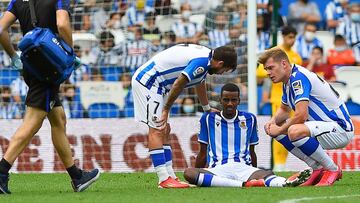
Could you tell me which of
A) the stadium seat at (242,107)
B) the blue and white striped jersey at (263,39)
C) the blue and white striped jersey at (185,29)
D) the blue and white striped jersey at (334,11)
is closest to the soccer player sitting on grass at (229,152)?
the stadium seat at (242,107)

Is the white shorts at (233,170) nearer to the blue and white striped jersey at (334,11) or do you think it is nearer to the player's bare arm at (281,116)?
the player's bare arm at (281,116)

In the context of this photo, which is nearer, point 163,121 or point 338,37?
point 163,121

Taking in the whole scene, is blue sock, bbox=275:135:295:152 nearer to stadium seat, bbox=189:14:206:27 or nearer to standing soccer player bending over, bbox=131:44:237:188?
standing soccer player bending over, bbox=131:44:237:188

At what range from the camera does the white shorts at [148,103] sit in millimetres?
10008

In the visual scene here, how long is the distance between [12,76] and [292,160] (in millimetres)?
4980

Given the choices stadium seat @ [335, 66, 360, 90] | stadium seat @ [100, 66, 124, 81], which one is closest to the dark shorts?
stadium seat @ [100, 66, 124, 81]

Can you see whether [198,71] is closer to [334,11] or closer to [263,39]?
[263,39]

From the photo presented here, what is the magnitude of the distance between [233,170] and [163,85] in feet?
3.50

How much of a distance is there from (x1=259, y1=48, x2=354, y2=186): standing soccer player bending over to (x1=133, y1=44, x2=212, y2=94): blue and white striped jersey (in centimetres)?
60

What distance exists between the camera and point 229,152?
10.3 meters

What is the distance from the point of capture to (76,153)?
14227 mm

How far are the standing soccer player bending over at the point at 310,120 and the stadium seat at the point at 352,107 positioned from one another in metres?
7.89

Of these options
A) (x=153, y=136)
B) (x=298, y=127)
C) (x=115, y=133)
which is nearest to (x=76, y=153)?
(x=115, y=133)

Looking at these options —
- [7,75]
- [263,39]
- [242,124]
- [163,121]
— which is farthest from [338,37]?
[163,121]
